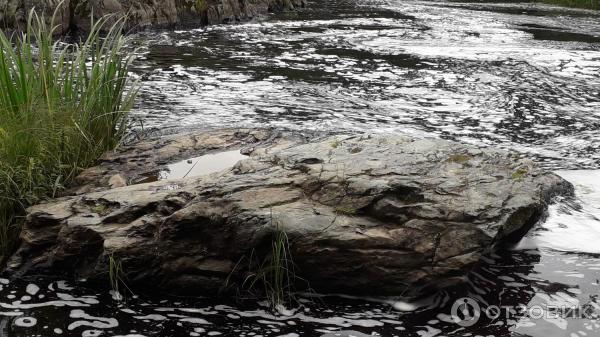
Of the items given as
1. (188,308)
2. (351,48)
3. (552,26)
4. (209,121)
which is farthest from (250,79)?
(552,26)

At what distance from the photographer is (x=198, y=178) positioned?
178 inches

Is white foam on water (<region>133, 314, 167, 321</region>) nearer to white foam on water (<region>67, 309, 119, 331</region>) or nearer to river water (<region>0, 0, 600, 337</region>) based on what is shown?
river water (<region>0, 0, 600, 337</region>)

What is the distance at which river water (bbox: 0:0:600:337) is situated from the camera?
140 inches

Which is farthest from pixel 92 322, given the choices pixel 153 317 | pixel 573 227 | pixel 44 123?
pixel 573 227

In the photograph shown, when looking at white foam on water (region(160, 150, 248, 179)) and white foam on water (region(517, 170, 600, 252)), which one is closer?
white foam on water (region(517, 170, 600, 252))

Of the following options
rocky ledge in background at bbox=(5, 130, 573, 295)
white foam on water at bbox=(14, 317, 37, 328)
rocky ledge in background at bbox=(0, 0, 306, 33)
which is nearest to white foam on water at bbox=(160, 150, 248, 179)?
rocky ledge in background at bbox=(5, 130, 573, 295)

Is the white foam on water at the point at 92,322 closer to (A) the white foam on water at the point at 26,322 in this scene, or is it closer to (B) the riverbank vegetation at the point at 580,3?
(A) the white foam on water at the point at 26,322

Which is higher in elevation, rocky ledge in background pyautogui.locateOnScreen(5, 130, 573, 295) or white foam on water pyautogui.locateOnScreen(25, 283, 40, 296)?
rocky ledge in background pyautogui.locateOnScreen(5, 130, 573, 295)

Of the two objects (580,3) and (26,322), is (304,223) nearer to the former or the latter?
(26,322)

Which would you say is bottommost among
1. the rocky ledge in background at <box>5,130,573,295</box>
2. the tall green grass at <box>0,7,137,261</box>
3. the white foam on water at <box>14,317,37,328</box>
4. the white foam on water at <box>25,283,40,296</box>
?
the white foam on water at <box>14,317,37,328</box>

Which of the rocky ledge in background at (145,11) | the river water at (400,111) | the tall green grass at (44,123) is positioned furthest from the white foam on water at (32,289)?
the rocky ledge in background at (145,11)

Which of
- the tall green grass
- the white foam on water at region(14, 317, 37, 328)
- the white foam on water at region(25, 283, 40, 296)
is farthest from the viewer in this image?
the tall green grass

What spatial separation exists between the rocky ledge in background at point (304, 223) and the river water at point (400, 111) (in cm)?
15

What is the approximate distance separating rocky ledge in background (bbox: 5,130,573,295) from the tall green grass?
170mm
